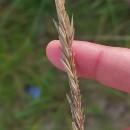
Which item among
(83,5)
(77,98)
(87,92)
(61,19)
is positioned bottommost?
(87,92)

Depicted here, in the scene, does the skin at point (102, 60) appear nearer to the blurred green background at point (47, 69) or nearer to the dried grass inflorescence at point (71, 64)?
the dried grass inflorescence at point (71, 64)

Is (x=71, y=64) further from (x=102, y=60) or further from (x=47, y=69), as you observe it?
(x=47, y=69)

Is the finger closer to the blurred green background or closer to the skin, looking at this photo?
the skin

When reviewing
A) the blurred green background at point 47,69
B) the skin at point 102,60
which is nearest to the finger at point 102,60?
the skin at point 102,60

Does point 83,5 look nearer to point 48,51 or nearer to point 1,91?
point 1,91

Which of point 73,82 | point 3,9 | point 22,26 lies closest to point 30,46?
point 22,26

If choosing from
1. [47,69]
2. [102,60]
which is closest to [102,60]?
[102,60]

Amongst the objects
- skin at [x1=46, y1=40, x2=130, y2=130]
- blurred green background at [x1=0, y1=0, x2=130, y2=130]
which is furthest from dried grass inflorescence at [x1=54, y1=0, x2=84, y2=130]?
blurred green background at [x1=0, y1=0, x2=130, y2=130]
